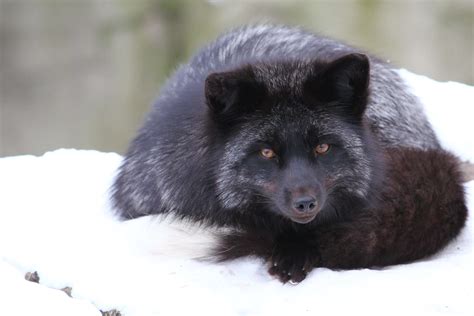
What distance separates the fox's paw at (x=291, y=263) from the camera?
4.07 meters

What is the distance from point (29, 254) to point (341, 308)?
178cm

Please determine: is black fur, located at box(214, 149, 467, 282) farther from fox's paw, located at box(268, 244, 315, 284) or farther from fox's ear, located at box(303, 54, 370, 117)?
fox's ear, located at box(303, 54, 370, 117)

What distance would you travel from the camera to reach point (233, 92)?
4.06 metres

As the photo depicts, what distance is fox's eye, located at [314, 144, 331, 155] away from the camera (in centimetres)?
405

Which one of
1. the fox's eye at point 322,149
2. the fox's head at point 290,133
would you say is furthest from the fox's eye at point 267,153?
the fox's eye at point 322,149

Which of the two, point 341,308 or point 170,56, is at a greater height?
point 341,308

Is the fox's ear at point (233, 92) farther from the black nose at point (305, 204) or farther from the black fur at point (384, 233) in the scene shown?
the black fur at point (384, 233)

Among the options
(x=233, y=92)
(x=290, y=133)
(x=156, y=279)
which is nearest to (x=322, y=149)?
(x=290, y=133)

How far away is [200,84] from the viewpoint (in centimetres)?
478

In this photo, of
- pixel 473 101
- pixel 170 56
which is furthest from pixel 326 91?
pixel 170 56

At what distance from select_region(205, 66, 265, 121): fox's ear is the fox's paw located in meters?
0.72

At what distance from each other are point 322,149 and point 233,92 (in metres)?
0.50

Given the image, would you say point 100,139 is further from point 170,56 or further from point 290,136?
point 290,136

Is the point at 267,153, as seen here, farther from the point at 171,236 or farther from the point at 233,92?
the point at 171,236
